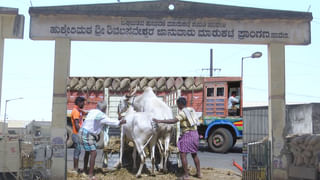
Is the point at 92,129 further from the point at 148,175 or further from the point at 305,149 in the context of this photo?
the point at 305,149

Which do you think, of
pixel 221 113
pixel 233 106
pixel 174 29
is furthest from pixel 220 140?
pixel 174 29

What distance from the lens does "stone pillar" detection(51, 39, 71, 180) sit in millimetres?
8047

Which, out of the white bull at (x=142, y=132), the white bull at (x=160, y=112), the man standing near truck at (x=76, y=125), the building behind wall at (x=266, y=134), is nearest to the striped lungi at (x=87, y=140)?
the man standing near truck at (x=76, y=125)

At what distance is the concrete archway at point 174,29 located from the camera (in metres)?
8.21

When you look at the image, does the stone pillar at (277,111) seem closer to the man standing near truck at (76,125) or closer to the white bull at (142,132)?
the white bull at (142,132)

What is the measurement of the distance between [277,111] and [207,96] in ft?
21.1

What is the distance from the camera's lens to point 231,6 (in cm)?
858

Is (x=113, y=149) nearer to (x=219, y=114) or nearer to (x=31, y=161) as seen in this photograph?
(x=31, y=161)

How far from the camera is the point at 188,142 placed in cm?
826

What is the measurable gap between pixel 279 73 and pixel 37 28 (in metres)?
5.10

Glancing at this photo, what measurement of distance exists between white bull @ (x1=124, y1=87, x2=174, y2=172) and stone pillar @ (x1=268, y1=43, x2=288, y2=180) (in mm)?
2284

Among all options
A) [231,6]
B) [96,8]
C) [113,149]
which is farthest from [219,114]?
[96,8]

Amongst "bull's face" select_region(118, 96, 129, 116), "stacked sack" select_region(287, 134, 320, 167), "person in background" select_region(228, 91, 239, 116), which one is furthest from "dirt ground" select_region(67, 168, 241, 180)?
"person in background" select_region(228, 91, 239, 116)

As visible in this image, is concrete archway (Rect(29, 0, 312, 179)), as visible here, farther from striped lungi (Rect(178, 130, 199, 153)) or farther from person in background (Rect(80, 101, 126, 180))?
striped lungi (Rect(178, 130, 199, 153))
